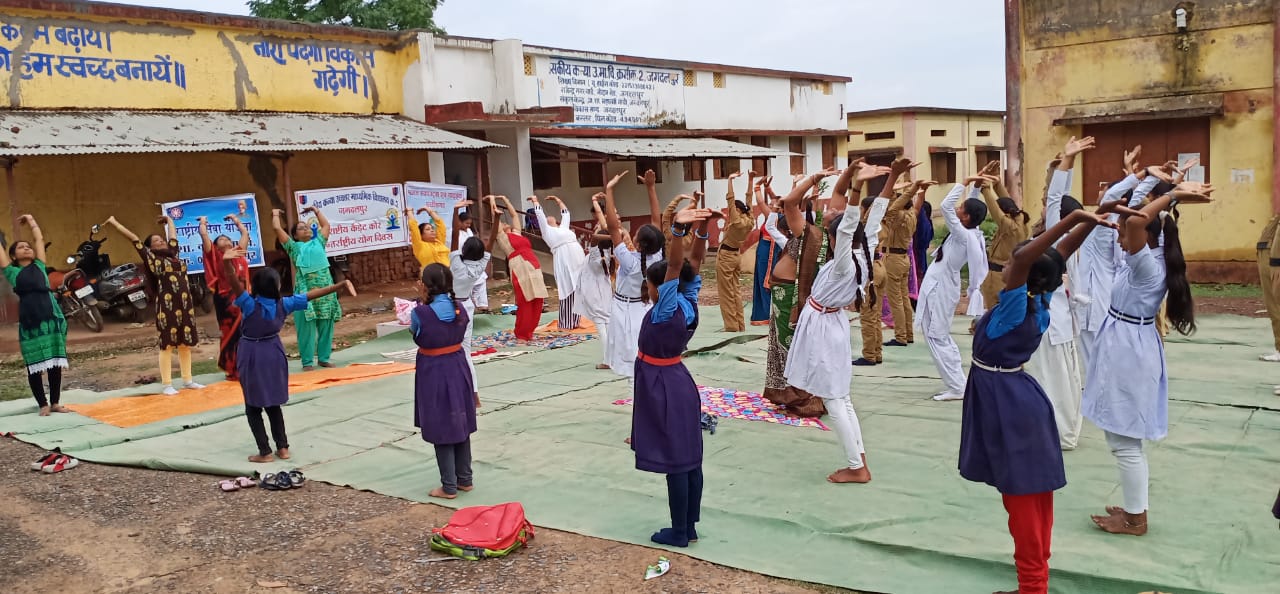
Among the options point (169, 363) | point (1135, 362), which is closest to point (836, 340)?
point (1135, 362)

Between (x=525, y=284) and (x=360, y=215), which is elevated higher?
(x=360, y=215)

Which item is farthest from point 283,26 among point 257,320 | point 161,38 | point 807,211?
point 807,211

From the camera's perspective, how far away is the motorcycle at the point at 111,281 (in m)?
14.1

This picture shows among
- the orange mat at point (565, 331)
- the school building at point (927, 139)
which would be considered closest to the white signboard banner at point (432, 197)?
the orange mat at point (565, 331)

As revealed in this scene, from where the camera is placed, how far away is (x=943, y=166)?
112 ft

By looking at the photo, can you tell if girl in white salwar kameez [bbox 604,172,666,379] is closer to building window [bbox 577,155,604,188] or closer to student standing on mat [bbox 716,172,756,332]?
student standing on mat [bbox 716,172,756,332]

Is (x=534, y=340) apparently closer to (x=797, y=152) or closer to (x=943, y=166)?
(x=797, y=152)

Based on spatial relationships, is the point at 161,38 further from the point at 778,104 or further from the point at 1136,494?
the point at 778,104

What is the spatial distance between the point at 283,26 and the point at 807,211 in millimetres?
11998

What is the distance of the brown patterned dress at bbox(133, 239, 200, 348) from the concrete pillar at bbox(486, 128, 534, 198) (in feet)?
34.1

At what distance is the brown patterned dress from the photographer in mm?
8953

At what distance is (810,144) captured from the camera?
92.1 ft

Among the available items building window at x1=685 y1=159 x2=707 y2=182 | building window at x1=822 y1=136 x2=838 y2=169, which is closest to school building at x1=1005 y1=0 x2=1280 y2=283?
building window at x1=685 y1=159 x2=707 y2=182

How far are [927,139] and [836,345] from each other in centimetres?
2884
